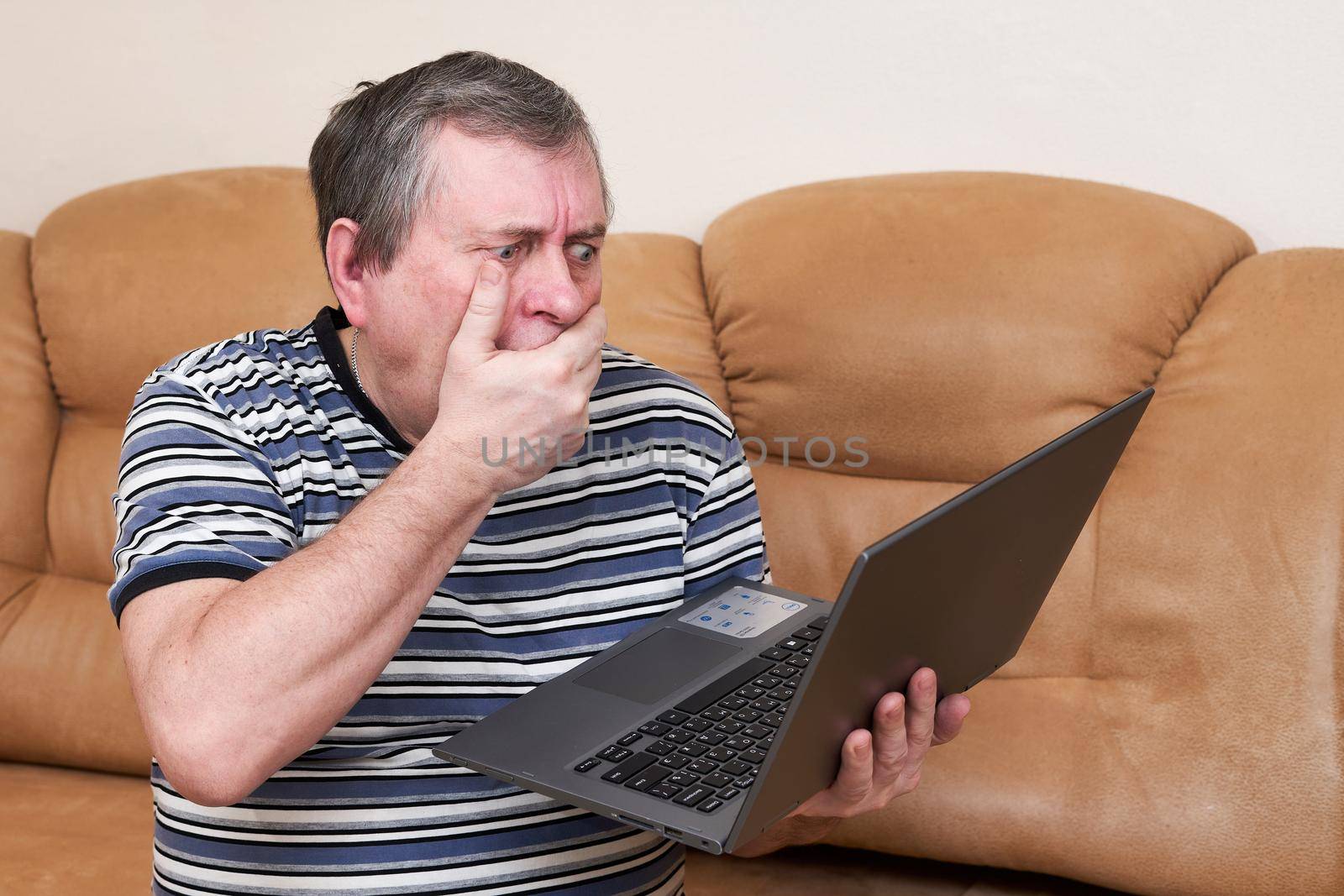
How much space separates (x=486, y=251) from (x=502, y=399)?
0.16 meters

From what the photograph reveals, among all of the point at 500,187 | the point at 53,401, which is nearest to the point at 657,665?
the point at 500,187

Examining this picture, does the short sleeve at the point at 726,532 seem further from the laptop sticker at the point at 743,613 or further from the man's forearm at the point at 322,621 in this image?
the man's forearm at the point at 322,621

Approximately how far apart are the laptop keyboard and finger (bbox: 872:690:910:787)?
0.23 ft

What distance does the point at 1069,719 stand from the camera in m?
1.56

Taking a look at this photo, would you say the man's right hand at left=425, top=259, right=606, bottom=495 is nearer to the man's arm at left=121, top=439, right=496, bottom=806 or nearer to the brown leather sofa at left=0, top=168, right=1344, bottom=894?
the man's arm at left=121, top=439, right=496, bottom=806

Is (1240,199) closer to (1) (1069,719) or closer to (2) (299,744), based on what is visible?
(1) (1069,719)

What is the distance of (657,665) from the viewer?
3.55 feet

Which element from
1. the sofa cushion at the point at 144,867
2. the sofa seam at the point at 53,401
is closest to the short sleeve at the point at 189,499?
the sofa cushion at the point at 144,867

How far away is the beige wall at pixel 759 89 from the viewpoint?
171 centimetres

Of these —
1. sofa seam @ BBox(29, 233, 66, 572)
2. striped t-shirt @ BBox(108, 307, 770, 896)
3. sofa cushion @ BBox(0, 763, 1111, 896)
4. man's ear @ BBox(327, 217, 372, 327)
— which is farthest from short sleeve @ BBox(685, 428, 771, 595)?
sofa seam @ BBox(29, 233, 66, 572)

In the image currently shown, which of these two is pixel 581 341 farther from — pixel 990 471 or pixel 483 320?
pixel 990 471

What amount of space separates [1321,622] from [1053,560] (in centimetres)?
60

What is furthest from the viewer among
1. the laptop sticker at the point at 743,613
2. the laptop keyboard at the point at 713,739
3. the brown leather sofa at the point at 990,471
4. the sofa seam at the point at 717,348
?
the sofa seam at the point at 717,348

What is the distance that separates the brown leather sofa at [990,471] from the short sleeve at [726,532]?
1.37 ft
